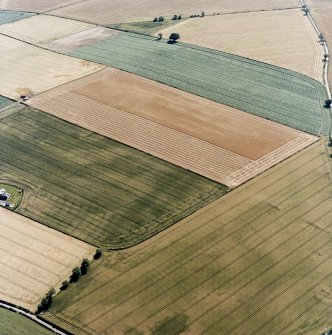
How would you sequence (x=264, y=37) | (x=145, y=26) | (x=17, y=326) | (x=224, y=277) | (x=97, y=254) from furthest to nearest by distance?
(x=145, y=26), (x=264, y=37), (x=97, y=254), (x=224, y=277), (x=17, y=326)

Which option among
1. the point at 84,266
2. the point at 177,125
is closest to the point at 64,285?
the point at 84,266

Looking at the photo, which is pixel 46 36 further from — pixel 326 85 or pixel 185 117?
pixel 326 85

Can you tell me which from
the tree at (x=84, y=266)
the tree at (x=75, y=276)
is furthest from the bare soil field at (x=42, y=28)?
the tree at (x=75, y=276)

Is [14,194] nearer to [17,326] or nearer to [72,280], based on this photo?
[72,280]

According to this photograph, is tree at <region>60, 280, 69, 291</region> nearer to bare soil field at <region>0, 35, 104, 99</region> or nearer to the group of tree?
the group of tree

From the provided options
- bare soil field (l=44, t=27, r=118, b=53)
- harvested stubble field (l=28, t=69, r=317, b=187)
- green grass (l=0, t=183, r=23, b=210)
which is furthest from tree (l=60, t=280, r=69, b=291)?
bare soil field (l=44, t=27, r=118, b=53)

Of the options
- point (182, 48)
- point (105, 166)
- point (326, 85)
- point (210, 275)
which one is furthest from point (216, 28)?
point (210, 275)
